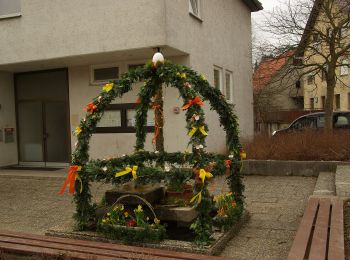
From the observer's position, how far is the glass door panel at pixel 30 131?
46.2 feet

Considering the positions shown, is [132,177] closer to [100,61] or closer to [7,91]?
[100,61]

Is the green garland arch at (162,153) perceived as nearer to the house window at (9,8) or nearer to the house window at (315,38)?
the house window at (9,8)

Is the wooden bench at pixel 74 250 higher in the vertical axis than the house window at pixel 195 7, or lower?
lower

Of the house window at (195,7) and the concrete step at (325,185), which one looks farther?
the house window at (195,7)

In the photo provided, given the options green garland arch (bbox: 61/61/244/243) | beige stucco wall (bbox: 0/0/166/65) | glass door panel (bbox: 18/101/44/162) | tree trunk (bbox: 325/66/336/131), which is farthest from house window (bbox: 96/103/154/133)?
tree trunk (bbox: 325/66/336/131)

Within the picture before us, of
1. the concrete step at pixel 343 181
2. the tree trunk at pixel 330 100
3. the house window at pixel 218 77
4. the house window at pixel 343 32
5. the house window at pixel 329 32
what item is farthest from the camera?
the house window at pixel 329 32

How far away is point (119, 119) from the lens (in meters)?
12.5

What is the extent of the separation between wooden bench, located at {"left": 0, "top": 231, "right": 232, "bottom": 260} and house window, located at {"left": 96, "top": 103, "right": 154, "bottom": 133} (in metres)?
7.54

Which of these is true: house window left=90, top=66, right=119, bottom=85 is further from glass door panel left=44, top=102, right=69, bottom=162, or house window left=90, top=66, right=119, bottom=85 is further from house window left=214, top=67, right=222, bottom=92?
house window left=214, top=67, right=222, bottom=92

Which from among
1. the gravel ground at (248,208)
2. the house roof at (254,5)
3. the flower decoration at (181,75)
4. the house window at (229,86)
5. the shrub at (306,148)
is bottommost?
the gravel ground at (248,208)

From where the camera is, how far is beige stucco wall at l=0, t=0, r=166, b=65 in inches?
407

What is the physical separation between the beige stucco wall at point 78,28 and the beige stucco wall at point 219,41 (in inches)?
21.7

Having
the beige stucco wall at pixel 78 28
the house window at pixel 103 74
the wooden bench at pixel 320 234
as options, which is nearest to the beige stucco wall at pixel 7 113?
the beige stucco wall at pixel 78 28

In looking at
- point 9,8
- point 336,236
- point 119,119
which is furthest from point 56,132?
point 336,236
